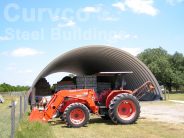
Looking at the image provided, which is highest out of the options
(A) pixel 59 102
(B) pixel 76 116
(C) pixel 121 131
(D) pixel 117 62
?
(D) pixel 117 62

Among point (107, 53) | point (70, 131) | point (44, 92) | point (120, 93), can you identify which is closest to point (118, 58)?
point (107, 53)

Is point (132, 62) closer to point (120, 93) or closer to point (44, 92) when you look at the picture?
point (44, 92)

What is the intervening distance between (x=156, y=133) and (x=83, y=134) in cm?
239

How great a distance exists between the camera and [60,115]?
14.1 metres

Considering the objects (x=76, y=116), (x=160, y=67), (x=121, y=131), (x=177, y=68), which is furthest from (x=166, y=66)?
(x=121, y=131)

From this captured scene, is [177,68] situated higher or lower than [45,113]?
higher

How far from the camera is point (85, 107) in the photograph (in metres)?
13.1

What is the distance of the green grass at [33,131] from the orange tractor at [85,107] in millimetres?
546

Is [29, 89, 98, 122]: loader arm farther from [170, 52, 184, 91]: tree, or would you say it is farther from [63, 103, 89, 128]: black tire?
[170, 52, 184, 91]: tree

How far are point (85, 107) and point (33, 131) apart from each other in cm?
246

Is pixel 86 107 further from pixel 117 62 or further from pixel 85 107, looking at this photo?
pixel 117 62

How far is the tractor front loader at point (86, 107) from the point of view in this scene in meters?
13.1

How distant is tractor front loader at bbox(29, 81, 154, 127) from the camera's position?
13.1 meters

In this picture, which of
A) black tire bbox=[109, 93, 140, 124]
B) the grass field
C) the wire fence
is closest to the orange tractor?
black tire bbox=[109, 93, 140, 124]
